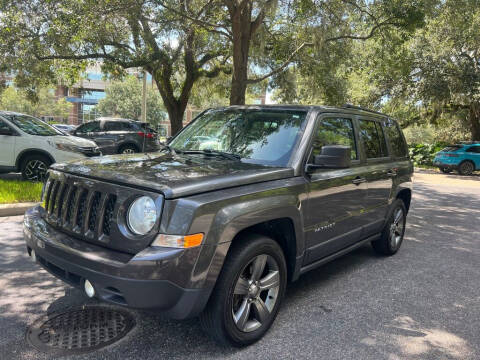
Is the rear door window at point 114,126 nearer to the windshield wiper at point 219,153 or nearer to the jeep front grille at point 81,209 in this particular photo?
the windshield wiper at point 219,153

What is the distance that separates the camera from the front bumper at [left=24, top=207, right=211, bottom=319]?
240 cm

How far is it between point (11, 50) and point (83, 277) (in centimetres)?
1145

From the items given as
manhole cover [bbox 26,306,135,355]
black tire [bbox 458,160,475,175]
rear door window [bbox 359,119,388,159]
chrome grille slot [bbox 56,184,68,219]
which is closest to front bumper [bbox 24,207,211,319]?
chrome grille slot [bbox 56,184,68,219]

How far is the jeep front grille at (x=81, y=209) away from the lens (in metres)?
2.67

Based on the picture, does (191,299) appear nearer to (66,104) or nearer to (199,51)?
(199,51)

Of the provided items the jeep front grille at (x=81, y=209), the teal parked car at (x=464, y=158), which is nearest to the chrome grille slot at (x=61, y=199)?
the jeep front grille at (x=81, y=209)

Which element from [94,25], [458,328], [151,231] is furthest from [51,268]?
[94,25]

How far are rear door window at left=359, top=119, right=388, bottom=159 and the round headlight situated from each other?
2785 mm

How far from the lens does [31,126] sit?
8.98 m

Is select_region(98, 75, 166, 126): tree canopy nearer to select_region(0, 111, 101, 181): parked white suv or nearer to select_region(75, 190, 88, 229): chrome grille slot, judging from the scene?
select_region(0, 111, 101, 181): parked white suv

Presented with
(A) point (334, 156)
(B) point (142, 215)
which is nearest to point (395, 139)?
(A) point (334, 156)

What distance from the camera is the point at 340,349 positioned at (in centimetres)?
298

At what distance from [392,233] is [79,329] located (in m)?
3.97

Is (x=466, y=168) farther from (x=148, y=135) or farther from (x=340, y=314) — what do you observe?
(x=340, y=314)
